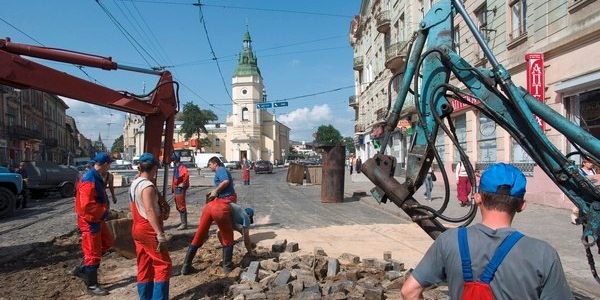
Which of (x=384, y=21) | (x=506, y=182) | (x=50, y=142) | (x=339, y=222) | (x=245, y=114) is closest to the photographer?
(x=506, y=182)

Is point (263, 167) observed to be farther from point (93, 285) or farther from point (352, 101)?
point (93, 285)

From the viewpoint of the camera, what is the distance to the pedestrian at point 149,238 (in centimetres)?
484

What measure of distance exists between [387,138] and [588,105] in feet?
33.2

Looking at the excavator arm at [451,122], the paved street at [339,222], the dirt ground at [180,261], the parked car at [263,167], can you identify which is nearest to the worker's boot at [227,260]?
the dirt ground at [180,261]

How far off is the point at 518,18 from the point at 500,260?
15.9 meters

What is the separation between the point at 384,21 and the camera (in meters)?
33.9

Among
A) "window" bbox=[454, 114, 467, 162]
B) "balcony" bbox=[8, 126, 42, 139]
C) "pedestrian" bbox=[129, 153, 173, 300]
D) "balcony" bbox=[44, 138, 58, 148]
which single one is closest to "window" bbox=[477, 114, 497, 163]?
"window" bbox=[454, 114, 467, 162]

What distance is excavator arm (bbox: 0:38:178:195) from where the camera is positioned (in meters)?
6.36

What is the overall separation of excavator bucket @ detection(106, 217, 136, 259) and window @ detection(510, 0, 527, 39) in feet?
44.2

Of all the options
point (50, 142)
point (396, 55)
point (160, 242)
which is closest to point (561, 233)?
point (160, 242)

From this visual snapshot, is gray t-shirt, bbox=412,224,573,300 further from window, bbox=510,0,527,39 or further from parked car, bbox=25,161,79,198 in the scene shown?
parked car, bbox=25,161,79,198

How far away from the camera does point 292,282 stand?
559 centimetres

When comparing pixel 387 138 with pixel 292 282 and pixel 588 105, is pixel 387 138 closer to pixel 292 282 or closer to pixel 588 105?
pixel 292 282

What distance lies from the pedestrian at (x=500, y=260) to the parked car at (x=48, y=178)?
21.6 metres
